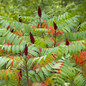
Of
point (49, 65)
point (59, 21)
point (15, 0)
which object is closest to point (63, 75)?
point (49, 65)

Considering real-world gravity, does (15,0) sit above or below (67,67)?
above

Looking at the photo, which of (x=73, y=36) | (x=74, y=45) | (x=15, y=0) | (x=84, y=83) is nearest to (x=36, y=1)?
(x=15, y=0)

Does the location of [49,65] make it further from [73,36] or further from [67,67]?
[73,36]

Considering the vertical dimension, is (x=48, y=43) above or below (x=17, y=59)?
above

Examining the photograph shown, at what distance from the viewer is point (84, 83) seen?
1.65 metres

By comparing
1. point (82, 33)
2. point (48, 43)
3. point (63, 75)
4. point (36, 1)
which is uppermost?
point (36, 1)

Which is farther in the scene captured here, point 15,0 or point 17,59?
point 15,0

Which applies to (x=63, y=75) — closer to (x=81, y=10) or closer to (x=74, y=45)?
(x=74, y=45)

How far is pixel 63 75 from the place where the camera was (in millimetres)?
1511

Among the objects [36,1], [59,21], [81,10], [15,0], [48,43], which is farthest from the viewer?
[15,0]

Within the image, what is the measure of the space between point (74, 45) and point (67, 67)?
1.25 feet

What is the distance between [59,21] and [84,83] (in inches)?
55.5

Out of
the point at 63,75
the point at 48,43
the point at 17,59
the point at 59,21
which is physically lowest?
the point at 63,75

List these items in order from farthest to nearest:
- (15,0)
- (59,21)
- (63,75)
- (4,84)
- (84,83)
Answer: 1. (15,0)
2. (59,21)
3. (4,84)
4. (84,83)
5. (63,75)
